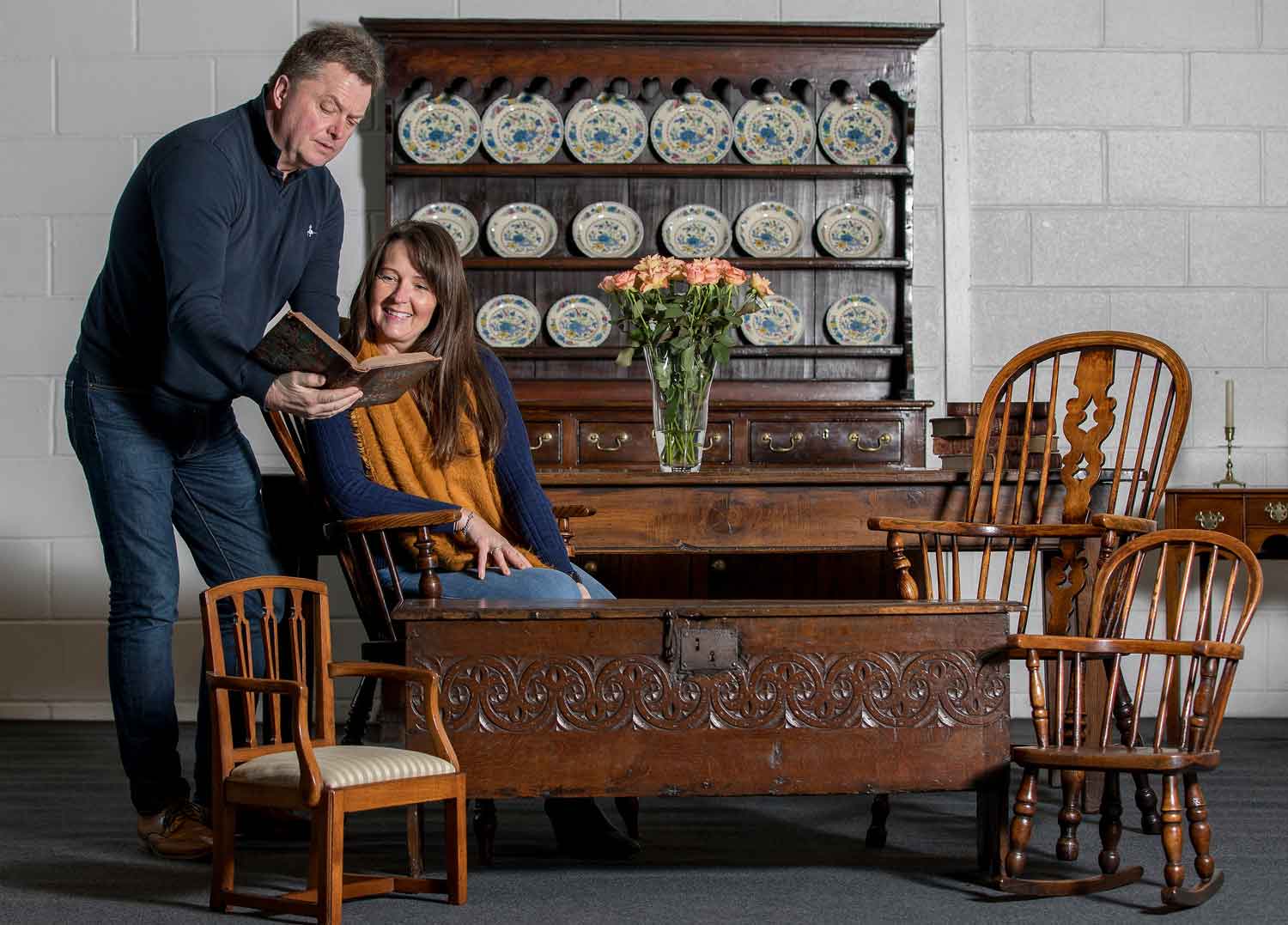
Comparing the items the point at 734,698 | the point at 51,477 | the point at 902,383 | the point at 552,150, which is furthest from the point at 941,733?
the point at 51,477

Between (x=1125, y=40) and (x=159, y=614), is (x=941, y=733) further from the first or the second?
(x=1125, y=40)

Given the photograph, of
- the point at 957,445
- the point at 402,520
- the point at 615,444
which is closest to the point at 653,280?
the point at 957,445

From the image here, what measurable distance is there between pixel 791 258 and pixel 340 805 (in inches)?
118

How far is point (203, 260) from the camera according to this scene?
2.43 metres

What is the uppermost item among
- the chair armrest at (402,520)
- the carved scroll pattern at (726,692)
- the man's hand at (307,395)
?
the man's hand at (307,395)

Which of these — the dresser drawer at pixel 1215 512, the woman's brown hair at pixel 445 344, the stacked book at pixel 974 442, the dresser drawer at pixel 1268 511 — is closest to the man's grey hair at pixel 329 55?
the woman's brown hair at pixel 445 344

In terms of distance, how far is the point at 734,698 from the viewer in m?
2.23

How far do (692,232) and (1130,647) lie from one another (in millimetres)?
2667

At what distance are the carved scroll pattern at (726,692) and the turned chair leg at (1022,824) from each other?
4.5 inches

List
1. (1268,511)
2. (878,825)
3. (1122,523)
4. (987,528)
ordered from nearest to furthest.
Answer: (878,825) → (1122,523) → (987,528) → (1268,511)

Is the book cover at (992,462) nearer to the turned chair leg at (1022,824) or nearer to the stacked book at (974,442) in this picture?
the stacked book at (974,442)

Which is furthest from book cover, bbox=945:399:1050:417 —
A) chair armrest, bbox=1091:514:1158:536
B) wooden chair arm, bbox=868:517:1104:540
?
chair armrest, bbox=1091:514:1158:536

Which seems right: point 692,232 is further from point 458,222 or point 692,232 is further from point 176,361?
point 176,361

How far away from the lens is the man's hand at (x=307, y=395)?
91.1 inches
